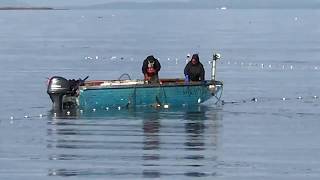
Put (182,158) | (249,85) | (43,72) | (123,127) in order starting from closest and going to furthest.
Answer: (182,158) < (123,127) < (249,85) < (43,72)

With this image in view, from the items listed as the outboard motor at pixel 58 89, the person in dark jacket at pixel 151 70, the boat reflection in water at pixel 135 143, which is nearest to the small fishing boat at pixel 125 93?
the outboard motor at pixel 58 89

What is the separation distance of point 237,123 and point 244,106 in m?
5.48

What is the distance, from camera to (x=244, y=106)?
121 feet

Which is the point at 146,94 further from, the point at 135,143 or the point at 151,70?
the point at 135,143

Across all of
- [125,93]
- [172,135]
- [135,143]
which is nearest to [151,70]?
[125,93]

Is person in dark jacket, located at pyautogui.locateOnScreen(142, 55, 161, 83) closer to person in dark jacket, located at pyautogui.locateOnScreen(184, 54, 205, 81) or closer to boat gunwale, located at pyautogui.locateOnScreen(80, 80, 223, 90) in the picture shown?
boat gunwale, located at pyautogui.locateOnScreen(80, 80, 223, 90)

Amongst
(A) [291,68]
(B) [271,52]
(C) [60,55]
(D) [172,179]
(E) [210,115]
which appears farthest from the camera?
(B) [271,52]

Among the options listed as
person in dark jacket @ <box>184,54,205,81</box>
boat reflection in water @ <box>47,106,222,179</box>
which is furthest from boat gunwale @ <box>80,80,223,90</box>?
boat reflection in water @ <box>47,106,222,179</box>

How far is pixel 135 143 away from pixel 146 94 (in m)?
8.58

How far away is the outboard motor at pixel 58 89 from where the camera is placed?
33656 mm

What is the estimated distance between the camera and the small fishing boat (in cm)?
3381

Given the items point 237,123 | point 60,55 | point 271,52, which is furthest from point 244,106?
point 271,52

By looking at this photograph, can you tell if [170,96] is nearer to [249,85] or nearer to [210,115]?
[210,115]

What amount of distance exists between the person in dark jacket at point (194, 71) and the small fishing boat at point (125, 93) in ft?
0.77
